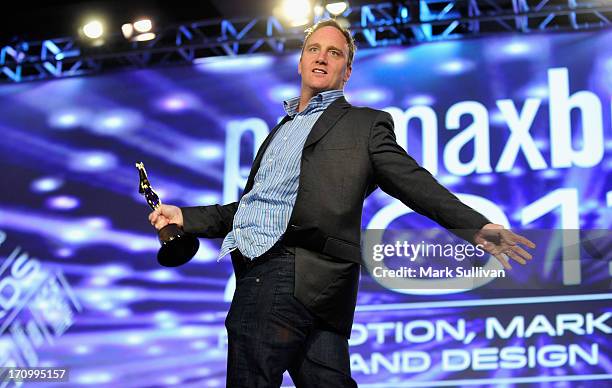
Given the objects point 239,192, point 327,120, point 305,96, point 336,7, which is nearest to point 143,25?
point 336,7

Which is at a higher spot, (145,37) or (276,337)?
(145,37)

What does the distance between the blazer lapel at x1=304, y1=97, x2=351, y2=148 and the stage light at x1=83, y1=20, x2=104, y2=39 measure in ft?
13.9

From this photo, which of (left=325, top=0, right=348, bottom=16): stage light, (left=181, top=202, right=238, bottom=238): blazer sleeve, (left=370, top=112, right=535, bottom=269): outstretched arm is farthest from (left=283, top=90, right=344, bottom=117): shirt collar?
(left=325, top=0, right=348, bottom=16): stage light

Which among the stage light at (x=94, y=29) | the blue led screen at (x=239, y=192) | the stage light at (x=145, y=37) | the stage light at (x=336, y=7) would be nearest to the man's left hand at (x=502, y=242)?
the blue led screen at (x=239, y=192)

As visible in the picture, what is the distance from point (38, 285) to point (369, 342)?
6.97 ft

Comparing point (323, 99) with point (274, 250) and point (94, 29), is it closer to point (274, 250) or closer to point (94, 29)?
point (274, 250)

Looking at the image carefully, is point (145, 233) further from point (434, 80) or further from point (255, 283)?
point (255, 283)

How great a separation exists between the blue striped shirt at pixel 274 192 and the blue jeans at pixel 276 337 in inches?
1.7

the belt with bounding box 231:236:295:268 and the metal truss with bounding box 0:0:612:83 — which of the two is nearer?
the belt with bounding box 231:236:295:268

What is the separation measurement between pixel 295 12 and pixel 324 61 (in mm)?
3497

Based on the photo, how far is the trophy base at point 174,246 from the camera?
193 cm

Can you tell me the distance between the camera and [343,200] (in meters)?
1.83

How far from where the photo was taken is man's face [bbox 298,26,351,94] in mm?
2062

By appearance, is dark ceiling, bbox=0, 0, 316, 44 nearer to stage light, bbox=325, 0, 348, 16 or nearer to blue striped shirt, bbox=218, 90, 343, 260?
stage light, bbox=325, 0, 348, 16
